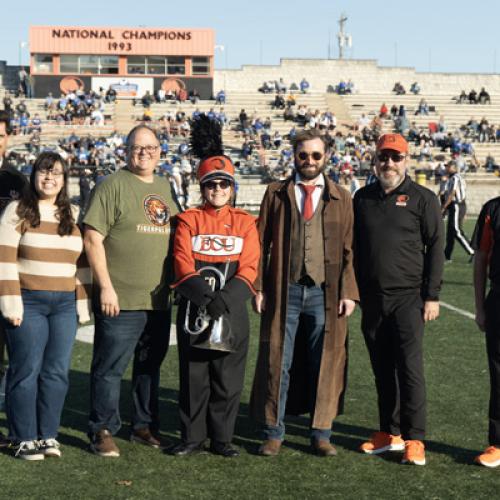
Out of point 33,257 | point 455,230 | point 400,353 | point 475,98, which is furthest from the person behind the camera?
point 475,98

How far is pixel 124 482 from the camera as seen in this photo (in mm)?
4809

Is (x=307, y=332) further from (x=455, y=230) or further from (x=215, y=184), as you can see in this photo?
(x=455, y=230)

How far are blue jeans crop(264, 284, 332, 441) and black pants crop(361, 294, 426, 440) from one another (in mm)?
276

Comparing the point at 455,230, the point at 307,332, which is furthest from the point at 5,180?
the point at 455,230

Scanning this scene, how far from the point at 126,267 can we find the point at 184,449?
109 centimetres

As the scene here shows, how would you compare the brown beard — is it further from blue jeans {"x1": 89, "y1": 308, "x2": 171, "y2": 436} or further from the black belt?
blue jeans {"x1": 89, "y1": 308, "x2": 171, "y2": 436}

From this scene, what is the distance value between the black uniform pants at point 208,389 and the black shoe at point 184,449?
2cm

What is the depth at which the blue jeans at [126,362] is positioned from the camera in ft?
17.4

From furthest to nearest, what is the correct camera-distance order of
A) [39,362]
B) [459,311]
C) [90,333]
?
[459,311] < [90,333] < [39,362]

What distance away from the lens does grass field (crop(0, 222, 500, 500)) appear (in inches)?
185

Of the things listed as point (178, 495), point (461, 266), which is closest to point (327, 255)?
point (178, 495)

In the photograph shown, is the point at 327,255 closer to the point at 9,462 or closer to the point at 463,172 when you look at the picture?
the point at 9,462

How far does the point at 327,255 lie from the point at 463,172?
33.2 m

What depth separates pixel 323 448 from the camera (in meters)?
5.34
